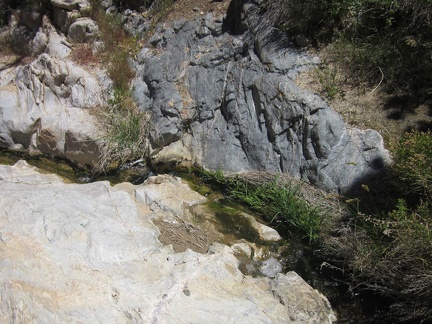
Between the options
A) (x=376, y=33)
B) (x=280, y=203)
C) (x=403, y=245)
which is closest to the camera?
(x=403, y=245)

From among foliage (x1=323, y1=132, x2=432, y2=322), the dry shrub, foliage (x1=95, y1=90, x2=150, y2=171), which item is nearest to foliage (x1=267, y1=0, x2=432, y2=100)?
foliage (x1=323, y1=132, x2=432, y2=322)

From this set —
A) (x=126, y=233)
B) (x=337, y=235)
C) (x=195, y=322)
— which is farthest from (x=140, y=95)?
(x=195, y=322)

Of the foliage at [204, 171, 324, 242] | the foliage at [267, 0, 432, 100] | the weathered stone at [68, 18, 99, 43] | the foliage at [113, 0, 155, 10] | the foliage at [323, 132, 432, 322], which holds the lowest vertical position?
the foliage at [204, 171, 324, 242]

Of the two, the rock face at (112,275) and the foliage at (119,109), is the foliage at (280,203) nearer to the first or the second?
the rock face at (112,275)

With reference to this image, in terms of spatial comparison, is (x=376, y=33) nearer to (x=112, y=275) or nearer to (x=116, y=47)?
(x=116, y=47)

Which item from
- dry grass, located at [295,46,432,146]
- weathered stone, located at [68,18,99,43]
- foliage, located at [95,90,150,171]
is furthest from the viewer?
weathered stone, located at [68,18,99,43]

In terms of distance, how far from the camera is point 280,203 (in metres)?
5.35

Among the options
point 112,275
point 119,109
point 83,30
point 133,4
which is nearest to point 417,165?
point 112,275

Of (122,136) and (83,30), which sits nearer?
→ (122,136)

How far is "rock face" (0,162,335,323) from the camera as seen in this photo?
3.73 meters

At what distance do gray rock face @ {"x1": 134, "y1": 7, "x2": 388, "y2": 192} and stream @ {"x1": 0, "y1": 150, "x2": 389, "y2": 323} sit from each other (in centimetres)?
47

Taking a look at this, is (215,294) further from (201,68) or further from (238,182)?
(201,68)

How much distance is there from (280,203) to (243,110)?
5.03 feet

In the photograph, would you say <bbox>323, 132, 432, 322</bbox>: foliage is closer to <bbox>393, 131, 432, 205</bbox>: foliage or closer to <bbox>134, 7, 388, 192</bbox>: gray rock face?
<bbox>393, 131, 432, 205</bbox>: foliage
